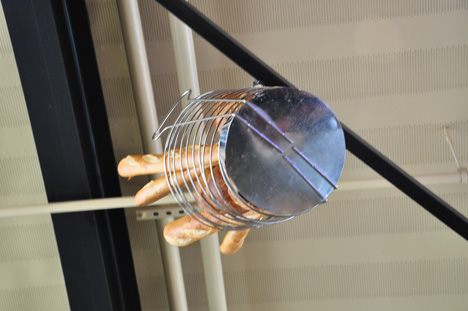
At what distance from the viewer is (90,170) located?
1367 mm

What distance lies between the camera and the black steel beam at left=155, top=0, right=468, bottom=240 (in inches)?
32.0

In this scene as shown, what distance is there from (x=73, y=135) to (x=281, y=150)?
2.99 feet

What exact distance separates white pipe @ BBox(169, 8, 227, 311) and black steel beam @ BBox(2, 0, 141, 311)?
1.00ft

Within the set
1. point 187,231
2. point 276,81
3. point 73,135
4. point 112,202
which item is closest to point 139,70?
point 73,135

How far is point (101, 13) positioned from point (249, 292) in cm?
131

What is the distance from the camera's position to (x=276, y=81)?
0.82 meters

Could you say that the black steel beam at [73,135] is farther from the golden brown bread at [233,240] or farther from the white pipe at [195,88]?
the golden brown bread at [233,240]

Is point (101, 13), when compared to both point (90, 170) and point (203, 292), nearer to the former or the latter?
point (90, 170)

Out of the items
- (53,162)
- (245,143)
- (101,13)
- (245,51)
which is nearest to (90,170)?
(53,162)

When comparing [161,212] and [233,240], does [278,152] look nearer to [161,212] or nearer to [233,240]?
[233,240]

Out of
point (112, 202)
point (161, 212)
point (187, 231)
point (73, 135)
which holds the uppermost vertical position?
point (73, 135)

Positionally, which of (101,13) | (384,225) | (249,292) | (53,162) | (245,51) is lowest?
(249,292)

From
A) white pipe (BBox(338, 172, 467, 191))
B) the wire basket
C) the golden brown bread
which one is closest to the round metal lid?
the wire basket

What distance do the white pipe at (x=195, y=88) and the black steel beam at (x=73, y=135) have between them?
30 cm
